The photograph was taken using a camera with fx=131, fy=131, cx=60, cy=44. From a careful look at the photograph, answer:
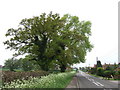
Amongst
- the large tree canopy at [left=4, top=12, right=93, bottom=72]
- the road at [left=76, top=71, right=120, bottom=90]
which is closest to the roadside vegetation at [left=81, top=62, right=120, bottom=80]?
the road at [left=76, top=71, right=120, bottom=90]

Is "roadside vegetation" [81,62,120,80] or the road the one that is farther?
"roadside vegetation" [81,62,120,80]

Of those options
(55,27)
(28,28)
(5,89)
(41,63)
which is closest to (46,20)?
(55,27)

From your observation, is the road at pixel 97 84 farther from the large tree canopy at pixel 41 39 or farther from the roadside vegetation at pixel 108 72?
the roadside vegetation at pixel 108 72

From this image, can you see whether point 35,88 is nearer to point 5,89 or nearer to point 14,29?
point 5,89

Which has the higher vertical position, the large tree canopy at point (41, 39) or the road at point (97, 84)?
the large tree canopy at point (41, 39)

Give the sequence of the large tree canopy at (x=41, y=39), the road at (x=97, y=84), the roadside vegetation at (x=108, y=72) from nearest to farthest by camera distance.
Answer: the road at (x=97, y=84) < the large tree canopy at (x=41, y=39) < the roadside vegetation at (x=108, y=72)

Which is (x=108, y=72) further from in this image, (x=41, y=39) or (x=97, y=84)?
(x=41, y=39)

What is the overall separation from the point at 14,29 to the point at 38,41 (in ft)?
15.9

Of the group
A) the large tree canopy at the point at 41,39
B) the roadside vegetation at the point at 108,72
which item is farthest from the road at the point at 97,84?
the roadside vegetation at the point at 108,72

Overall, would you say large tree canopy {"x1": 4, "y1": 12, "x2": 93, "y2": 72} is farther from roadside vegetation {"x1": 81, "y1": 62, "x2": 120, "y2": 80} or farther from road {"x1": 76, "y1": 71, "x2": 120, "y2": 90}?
roadside vegetation {"x1": 81, "y1": 62, "x2": 120, "y2": 80}

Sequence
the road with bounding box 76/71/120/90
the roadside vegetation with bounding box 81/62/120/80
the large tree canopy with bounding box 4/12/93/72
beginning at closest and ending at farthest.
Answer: the road with bounding box 76/71/120/90 < the large tree canopy with bounding box 4/12/93/72 < the roadside vegetation with bounding box 81/62/120/80

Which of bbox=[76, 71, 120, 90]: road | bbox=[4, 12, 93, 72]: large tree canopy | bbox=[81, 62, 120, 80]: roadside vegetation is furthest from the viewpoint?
bbox=[81, 62, 120, 80]: roadside vegetation

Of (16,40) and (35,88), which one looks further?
(16,40)

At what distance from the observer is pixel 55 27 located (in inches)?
883
